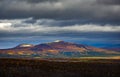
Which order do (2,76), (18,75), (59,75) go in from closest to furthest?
(2,76)
(18,75)
(59,75)

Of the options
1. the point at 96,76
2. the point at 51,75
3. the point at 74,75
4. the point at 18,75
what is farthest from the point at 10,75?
the point at 96,76

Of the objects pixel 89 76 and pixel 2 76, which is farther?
pixel 89 76

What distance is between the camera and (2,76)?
55.5m

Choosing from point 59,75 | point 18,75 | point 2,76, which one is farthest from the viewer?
point 59,75

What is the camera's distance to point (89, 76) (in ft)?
212

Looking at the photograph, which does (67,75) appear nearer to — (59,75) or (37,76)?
(59,75)

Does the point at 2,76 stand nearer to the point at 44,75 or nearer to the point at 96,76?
the point at 44,75

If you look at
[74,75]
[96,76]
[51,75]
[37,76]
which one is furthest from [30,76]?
[96,76]

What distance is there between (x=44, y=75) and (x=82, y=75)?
29.2 feet

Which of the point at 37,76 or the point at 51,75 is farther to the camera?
the point at 51,75

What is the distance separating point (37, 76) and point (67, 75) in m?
7.91

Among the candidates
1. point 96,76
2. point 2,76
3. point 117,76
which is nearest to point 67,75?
point 96,76

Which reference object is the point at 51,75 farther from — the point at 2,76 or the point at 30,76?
the point at 2,76

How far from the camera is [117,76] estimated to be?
62.8 m
